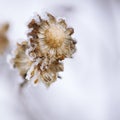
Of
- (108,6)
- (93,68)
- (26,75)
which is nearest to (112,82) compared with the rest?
(93,68)

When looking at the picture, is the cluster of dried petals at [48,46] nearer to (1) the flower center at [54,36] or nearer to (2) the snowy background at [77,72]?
(1) the flower center at [54,36]

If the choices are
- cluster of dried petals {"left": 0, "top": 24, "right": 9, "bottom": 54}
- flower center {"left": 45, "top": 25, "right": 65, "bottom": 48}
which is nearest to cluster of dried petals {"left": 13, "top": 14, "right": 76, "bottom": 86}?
flower center {"left": 45, "top": 25, "right": 65, "bottom": 48}

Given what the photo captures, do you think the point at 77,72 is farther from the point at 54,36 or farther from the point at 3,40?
the point at 54,36

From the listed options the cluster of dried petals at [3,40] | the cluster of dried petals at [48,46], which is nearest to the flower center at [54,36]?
the cluster of dried petals at [48,46]

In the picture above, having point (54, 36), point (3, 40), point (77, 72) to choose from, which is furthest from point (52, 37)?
point (77, 72)

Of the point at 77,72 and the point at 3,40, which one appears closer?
the point at 3,40

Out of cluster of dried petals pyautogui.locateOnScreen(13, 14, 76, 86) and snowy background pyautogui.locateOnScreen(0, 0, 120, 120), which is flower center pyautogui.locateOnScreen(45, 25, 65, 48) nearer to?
cluster of dried petals pyautogui.locateOnScreen(13, 14, 76, 86)

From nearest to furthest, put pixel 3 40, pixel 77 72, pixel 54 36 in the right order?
pixel 54 36 → pixel 3 40 → pixel 77 72
